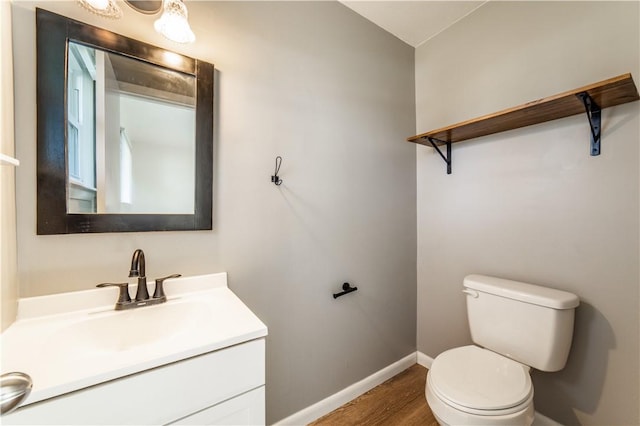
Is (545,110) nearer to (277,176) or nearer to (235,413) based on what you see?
(277,176)

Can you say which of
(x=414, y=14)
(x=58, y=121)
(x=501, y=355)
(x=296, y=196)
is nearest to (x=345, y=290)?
(x=296, y=196)

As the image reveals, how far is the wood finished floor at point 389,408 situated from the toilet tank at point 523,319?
1.79 feet

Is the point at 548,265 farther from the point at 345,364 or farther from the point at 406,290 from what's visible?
the point at 345,364

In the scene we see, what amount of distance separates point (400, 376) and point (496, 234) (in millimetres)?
1161

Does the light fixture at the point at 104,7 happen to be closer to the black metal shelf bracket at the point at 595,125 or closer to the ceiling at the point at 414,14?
the ceiling at the point at 414,14

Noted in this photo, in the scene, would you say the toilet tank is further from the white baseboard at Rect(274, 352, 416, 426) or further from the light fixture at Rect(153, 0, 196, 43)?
the light fixture at Rect(153, 0, 196, 43)

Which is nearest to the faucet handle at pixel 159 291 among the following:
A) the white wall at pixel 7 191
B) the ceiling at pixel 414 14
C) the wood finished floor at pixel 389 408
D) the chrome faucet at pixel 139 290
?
the chrome faucet at pixel 139 290

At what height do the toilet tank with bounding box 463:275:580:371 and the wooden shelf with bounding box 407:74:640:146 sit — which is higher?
the wooden shelf with bounding box 407:74:640:146

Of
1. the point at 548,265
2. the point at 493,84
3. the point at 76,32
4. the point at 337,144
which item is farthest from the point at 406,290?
the point at 76,32

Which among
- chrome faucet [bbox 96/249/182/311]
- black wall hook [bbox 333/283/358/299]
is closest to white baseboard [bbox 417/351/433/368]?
black wall hook [bbox 333/283/358/299]

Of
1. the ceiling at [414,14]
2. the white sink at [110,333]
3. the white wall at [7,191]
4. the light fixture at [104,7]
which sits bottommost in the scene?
the white sink at [110,333]

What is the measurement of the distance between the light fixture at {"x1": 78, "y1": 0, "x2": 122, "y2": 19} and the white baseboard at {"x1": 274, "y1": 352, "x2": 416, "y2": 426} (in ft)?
6.13

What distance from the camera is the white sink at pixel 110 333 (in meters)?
0.58

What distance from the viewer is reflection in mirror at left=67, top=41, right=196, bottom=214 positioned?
919 millimetres
